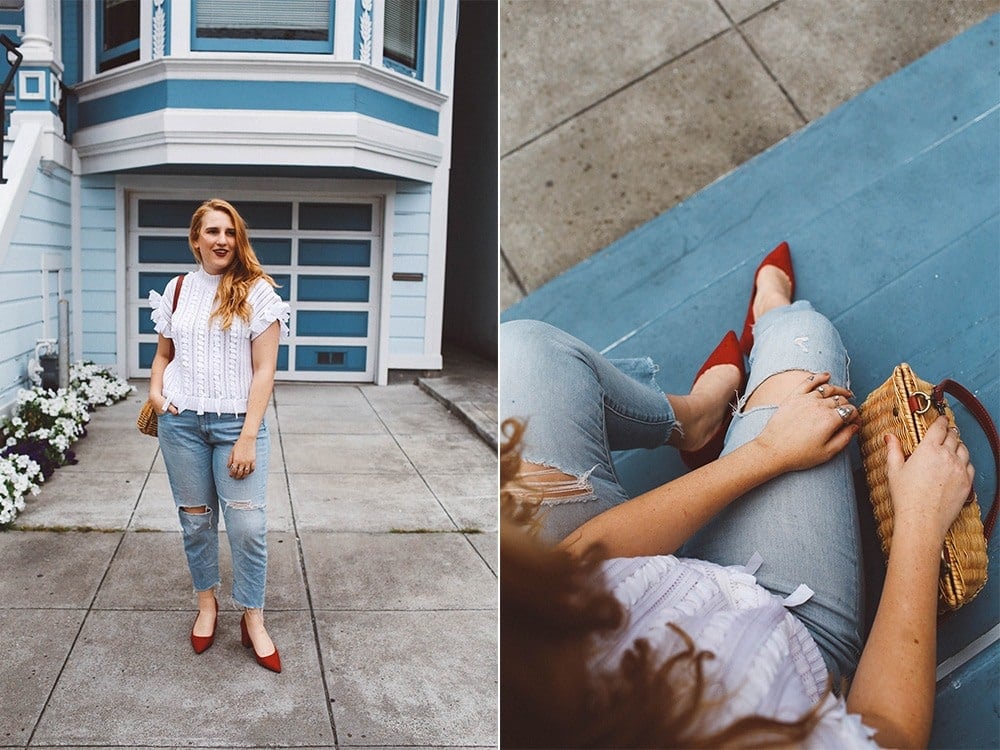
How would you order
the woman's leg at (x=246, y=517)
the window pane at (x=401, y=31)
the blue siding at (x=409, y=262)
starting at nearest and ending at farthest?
1. the woman's leg at (x=246, y=517)
2. the window pane at (x=401, y=31)
3. the blue siding at (x=409, y=262)

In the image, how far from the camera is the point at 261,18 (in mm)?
1304

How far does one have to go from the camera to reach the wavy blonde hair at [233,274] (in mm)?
1188

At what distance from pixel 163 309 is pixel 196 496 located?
33 cm

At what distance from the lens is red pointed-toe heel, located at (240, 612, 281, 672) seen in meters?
1.28

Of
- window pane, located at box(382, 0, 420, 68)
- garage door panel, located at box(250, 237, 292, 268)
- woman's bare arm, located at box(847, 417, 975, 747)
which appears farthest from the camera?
garage door panel, located at box(250, 237, 292, 268)

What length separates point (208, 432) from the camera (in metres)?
1.25

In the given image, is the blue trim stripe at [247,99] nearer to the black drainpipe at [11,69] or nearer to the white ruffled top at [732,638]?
the black drainpipe at [11,69]

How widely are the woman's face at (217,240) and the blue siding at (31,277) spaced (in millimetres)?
310

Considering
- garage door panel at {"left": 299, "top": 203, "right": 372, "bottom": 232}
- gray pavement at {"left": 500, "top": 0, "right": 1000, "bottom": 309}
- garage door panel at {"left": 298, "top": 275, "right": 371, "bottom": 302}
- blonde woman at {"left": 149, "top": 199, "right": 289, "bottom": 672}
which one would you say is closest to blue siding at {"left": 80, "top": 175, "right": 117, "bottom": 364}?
blonde woman at {"left": 149, "top": 199, "right": 289, "bottom": 672}

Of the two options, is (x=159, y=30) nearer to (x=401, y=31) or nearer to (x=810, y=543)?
(x=401, y=31)

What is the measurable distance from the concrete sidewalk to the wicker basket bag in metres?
0.70

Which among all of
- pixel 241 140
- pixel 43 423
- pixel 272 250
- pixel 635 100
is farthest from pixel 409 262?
pixel 635 100

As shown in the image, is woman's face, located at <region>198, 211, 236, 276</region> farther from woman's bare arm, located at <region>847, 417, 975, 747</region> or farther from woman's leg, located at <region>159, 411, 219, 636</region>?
woman's bare arm, located at <region>847, 417, 975, 747</region>

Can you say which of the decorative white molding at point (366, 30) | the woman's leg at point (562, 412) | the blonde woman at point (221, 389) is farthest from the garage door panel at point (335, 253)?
the woman's leg at point (562, 412)
